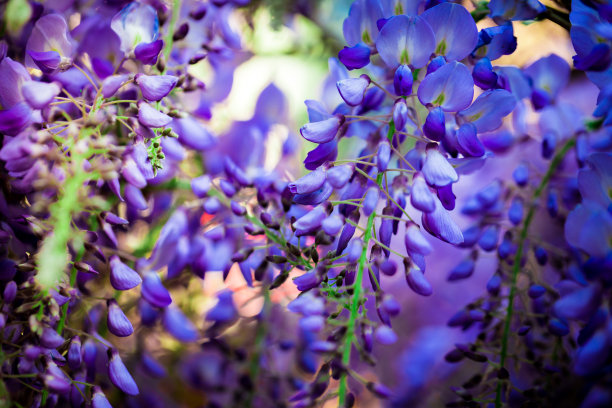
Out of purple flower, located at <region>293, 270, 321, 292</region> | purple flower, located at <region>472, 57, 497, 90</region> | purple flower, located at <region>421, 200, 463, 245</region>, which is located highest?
purple flower, located at <region>472, 57, 497, 90</region>

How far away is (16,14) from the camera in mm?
491

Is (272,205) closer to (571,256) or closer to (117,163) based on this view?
(117,163)

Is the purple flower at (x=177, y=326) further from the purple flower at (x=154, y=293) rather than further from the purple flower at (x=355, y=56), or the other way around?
the purple flower at (x=355, y=56)

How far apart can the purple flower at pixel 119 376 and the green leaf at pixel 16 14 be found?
329mm

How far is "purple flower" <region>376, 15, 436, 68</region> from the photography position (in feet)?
1.52

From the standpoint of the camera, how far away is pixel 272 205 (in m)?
0.65

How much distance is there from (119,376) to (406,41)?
419mm

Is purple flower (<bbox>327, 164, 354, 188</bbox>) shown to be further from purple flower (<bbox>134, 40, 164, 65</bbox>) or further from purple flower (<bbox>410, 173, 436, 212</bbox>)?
purple flower (<bbox>134, 40, 164, 65</bbox>)

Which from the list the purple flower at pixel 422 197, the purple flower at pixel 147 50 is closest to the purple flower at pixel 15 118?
the purple flower at pixel 147 50

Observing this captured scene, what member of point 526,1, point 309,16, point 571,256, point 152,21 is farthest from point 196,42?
point 571,256

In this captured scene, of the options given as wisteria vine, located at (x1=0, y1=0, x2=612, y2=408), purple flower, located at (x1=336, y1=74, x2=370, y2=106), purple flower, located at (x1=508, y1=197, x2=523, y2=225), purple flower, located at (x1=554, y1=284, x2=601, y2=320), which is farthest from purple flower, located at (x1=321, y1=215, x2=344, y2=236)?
purple flower, located at (x1=508, y1=197, x2=523, y2=225)

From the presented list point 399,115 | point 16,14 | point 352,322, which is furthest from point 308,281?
point 16,14

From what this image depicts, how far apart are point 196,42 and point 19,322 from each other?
45 centimetres

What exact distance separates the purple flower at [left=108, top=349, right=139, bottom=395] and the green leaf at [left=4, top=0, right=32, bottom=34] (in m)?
0.33
